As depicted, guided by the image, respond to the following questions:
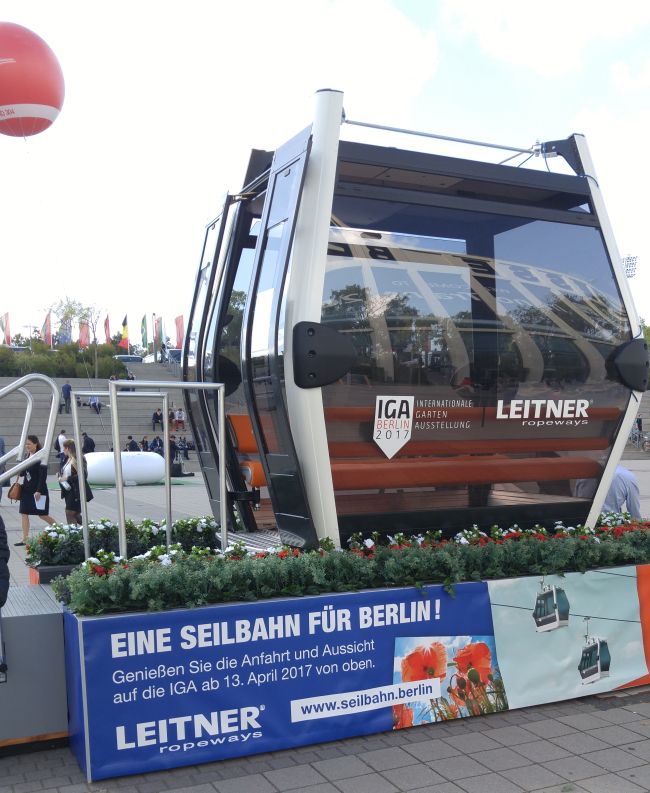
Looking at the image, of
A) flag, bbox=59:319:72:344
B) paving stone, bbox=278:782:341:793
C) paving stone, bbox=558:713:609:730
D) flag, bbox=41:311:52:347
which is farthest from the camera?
flag, bbox=59:319:72:344

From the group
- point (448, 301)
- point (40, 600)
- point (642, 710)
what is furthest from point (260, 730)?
point (448, 301)

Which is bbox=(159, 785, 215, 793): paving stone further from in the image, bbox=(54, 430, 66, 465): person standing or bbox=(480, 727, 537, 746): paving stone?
bbox=(54, 430, 66, 465): person standing

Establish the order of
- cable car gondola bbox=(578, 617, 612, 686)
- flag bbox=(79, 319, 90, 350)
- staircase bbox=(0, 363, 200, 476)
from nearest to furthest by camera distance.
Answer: cable car gondola bbox=(578, 617, 612, 686)
staircase bbox=(0, 363, 200, 476)
flag bbox=(79, 319, 90, 350)

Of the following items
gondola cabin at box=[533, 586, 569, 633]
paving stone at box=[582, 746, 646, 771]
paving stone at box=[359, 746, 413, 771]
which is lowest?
paving stone at box=[582, 746, 646, 771]

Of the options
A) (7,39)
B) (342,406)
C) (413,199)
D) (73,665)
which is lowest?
(73,665)

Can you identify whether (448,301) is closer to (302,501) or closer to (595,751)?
(302,501)

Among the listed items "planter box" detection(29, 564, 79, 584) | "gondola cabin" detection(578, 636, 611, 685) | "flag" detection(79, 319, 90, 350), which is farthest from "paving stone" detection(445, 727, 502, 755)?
"flag" detection(79, 319, 90, 350)

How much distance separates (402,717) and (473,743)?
404 millimetres

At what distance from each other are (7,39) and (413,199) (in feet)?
15.8

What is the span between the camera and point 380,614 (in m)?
4.48

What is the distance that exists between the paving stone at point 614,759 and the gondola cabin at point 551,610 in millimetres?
862

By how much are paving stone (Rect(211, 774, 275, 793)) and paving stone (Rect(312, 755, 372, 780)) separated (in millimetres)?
293

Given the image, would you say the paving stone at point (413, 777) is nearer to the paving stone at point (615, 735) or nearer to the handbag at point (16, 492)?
the paving stone at point (615, 735)

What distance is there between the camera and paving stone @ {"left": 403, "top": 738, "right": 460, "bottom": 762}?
412cm
